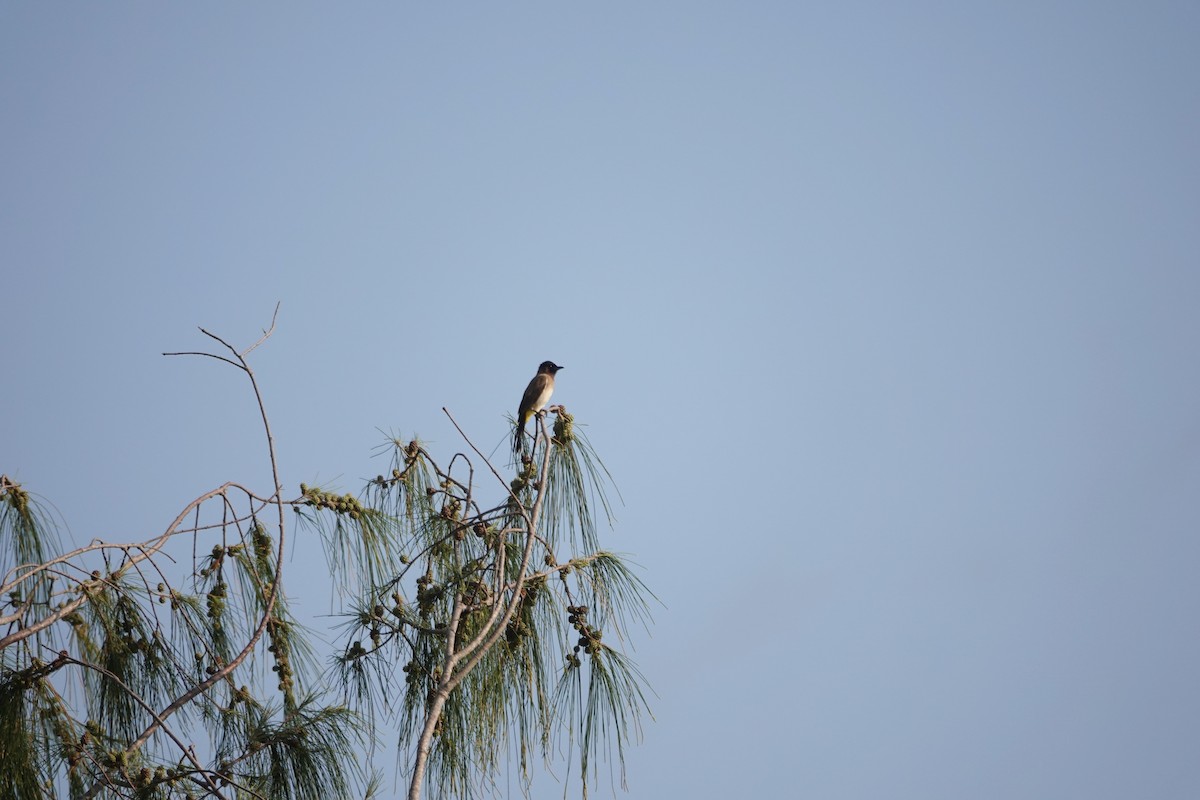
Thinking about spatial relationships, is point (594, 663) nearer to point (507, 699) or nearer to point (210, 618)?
point (507, 699)

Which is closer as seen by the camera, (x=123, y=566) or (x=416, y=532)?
(x=123, y=566)

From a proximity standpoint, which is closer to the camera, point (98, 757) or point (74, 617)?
point (98, 757)

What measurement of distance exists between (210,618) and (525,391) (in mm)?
3780

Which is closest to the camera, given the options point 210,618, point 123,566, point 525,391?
point 123,566

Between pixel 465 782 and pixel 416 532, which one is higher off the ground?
pixel 416 532

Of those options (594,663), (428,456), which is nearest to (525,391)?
(428,456)

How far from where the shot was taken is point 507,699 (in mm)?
3188

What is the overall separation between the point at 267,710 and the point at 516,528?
91cm

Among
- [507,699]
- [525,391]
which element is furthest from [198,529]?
[525,391]

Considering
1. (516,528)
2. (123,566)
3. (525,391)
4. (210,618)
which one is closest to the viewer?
(123,566)

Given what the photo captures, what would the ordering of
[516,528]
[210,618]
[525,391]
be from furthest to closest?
[525,391], [210,618], [516,528]

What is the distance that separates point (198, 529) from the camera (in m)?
2.98

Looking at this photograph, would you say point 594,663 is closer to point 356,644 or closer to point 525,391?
point 356,644

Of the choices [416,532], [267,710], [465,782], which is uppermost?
[416,532]
